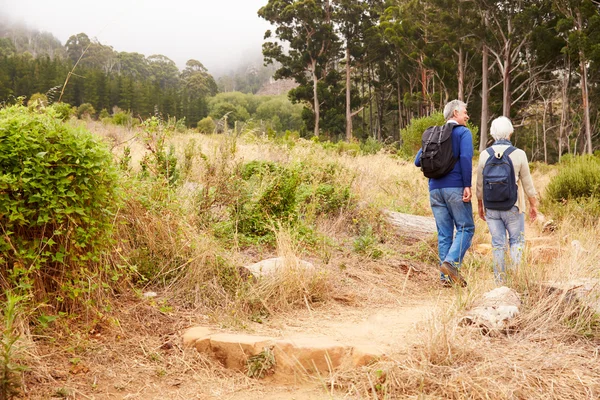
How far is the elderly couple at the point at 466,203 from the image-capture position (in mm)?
4477

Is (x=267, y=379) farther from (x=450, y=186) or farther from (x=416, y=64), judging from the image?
(x=416, y=64)

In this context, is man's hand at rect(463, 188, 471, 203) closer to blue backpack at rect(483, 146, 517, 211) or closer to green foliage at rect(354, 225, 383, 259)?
blue backpack at rect(483, 146, 517, 211)

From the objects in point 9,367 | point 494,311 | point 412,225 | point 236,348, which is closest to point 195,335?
point 236,348

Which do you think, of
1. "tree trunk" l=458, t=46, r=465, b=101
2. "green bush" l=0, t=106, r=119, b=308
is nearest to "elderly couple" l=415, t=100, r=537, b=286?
"green bush" l=0, t=106, r=119, b=308

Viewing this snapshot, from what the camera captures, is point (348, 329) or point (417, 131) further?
point (417, 131)

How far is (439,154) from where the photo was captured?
471 centimetres

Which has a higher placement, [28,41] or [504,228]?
[28,41]

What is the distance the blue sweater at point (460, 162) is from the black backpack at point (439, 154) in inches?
2.5

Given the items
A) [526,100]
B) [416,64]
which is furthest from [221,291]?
[416,64]

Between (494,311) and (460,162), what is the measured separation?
2.02m

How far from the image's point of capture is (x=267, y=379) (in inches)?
113

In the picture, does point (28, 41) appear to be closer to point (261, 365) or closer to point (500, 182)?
point (500, 182)

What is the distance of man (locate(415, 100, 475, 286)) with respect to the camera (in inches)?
185

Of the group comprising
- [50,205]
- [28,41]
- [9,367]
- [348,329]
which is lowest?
[348,329]
